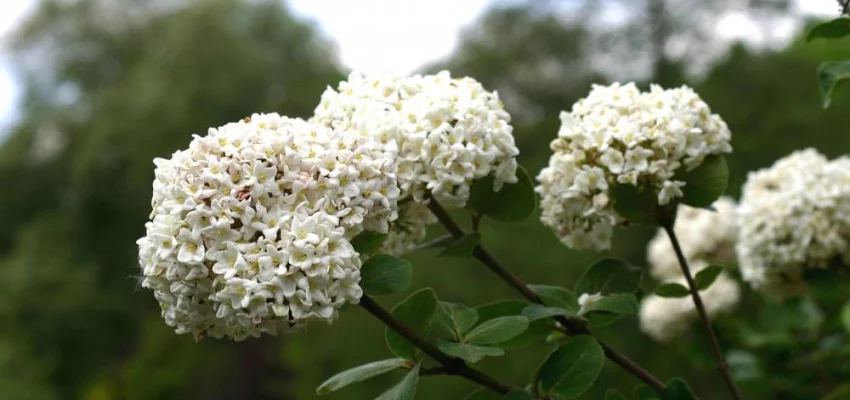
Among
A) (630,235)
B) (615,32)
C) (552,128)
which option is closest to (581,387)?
(630,235)

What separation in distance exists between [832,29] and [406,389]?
1.03 meters

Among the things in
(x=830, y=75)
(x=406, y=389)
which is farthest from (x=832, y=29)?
(x=406, y=389)

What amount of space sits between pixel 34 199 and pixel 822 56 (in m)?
15.8

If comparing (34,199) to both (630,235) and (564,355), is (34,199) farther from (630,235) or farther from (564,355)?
(564,355)

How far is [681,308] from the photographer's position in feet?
11.6

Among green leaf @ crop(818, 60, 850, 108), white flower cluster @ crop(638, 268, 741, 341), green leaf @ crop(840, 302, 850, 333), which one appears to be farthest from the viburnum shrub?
white flower cluster @ crop(638, 268, 741, 341)

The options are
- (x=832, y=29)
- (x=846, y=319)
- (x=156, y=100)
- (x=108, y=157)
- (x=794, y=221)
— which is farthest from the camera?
(x=108, y=157)

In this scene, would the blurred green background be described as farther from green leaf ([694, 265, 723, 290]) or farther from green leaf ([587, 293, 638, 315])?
green leaf ([587, 293, 638, 315])

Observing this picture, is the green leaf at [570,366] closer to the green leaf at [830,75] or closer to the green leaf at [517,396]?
the green leaf at [517,396]

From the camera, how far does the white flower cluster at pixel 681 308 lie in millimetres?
3492

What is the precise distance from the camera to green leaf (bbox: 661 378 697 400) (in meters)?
1.47

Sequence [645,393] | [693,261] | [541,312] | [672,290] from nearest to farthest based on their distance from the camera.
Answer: [541,312] < [645,393] < [672,290] < [693,261]

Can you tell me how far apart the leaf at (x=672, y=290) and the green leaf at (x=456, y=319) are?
55 cm

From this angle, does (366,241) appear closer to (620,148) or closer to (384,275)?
(384,275)
